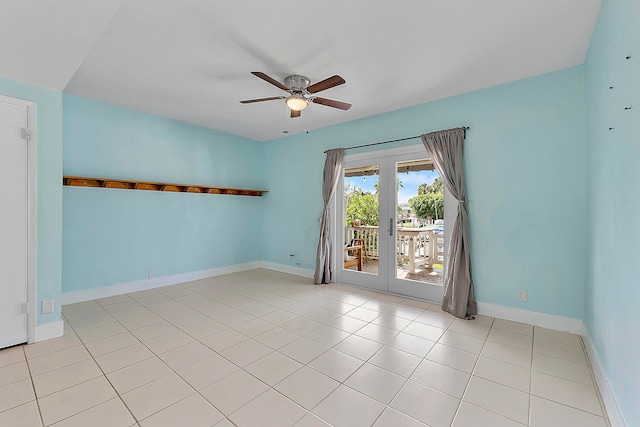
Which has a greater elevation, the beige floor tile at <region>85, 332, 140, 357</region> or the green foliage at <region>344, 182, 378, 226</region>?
the green foliage at <region>344, 182, 378, 226</region>

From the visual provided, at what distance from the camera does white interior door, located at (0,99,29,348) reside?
2.50 m

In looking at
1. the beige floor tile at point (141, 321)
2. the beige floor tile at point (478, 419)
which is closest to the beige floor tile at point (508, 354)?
the beige floor tile at point (478, 419)

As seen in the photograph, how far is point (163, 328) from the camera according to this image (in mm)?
2980

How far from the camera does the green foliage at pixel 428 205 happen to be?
12.4 feet

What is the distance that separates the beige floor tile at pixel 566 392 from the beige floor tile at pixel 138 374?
111 inches

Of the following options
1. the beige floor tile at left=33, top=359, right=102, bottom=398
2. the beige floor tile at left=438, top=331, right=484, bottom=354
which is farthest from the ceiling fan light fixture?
the beige floor tile at left=33, top=359, right=102, bottom=398

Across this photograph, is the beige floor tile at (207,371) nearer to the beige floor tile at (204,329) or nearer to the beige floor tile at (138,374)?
the beige floor tile at (138,374)

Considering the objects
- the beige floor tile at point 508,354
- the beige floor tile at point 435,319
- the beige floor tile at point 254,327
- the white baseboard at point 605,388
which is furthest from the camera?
the beige floor tile at point 435,319

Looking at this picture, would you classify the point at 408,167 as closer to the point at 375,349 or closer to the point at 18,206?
the point at 375,349

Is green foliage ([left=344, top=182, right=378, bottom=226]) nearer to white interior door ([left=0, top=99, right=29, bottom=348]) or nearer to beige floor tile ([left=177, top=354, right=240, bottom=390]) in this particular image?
beige floor tile ([left=177, top=354, right=240, bottom=390])

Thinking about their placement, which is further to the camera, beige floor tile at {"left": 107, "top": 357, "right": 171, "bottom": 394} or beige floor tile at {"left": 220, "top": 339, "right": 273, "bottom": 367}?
beige floor tile at {"left": 220, "top": 339, "right": 273, "bottom": 367}

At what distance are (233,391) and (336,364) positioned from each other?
0.84 meters

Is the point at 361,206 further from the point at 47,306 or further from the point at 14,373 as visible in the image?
the point at 14,373

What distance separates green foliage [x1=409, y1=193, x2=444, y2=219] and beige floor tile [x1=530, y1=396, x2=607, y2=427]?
2.33 meters
